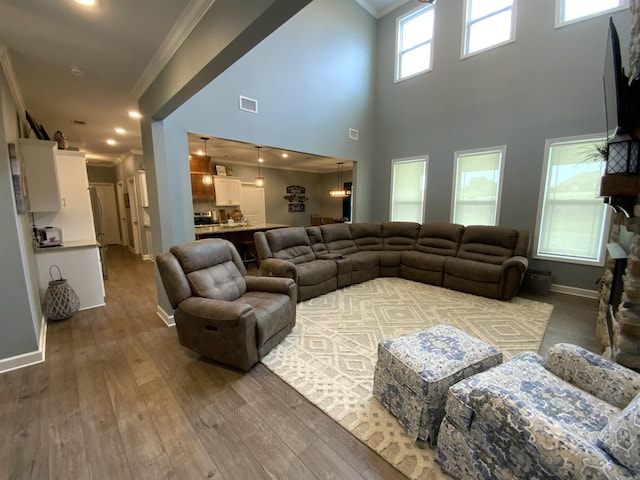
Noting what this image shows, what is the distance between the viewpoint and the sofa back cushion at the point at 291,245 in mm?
4086

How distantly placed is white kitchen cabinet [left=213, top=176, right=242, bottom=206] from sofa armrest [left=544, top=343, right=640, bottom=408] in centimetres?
731

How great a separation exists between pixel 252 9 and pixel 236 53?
1.22 ft

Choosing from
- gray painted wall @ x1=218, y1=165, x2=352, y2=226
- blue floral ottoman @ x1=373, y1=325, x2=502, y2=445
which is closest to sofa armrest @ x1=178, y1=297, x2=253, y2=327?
blue floral ottoman @ x1=373, y1=325, x2=502, y2=445

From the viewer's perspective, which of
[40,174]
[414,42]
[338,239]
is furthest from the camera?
[414,42]

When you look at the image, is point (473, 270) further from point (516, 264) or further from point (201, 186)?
point (201, 186)

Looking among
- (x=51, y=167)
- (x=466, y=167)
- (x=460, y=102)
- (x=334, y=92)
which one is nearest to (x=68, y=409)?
(x=51, y=167)

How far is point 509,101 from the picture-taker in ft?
14.5

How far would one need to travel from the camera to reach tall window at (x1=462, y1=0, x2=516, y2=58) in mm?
4379

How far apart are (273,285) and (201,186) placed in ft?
15.4

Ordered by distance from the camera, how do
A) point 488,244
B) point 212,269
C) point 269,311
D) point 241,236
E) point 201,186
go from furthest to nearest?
point 201,186, point 241,236, point 488,244, point 212,269, point 269,311

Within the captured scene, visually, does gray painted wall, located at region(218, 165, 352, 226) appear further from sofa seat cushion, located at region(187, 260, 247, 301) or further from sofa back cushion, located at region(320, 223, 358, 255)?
sofa seat cushion, located at region(187, 260, 247, 301)

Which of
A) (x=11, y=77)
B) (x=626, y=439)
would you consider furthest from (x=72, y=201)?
(x=626, y=439)

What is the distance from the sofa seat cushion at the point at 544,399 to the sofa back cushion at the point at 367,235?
3.81 m

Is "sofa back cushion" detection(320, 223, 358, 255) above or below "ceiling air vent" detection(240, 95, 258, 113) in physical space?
below
